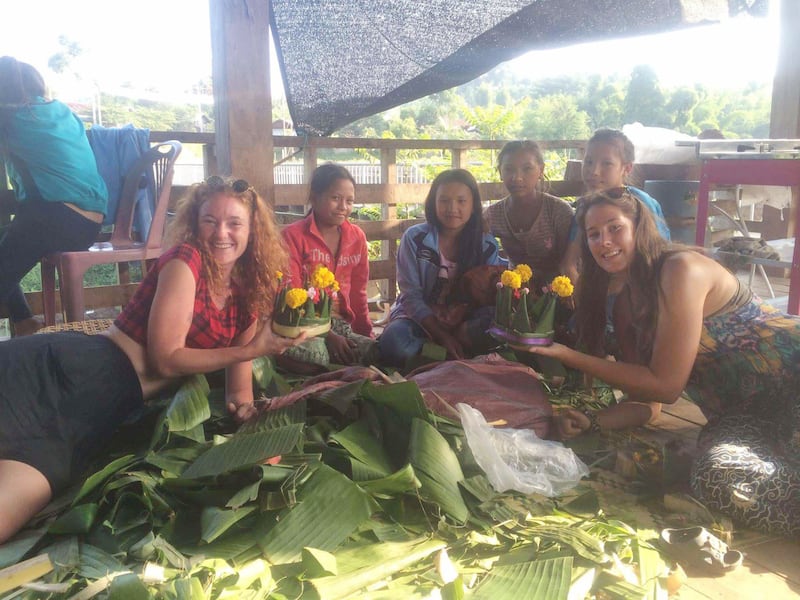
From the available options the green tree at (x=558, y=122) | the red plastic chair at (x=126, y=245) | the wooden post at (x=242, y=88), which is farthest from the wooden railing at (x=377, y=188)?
the green tree at (x=558, y=122)

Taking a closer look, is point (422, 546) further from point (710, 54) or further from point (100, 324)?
point (710, 54)

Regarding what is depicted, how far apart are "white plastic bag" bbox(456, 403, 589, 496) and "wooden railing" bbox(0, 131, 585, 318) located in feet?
8.01

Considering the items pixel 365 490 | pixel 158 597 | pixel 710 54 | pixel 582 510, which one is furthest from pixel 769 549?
pixel 710 54

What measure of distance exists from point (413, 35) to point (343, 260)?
3.90 ft

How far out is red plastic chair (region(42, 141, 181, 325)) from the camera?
360cm

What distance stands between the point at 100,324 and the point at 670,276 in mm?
2547

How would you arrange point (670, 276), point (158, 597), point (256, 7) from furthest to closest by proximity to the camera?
point (256, 7) → point (670, 276) → point (158, 597)

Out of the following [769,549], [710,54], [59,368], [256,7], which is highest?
[710,54]

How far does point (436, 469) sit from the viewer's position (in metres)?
2.05

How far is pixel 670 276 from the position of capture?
2.33 meters

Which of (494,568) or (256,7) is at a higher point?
(256,7)

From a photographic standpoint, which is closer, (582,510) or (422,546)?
(422,546)

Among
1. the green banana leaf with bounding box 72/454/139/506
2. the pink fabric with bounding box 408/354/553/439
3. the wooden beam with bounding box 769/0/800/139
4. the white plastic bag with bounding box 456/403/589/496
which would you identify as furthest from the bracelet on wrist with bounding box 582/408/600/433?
the wooden beam with bounding box 769/0/800/139

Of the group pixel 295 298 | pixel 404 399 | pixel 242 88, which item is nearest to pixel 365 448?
pixel 404 399
